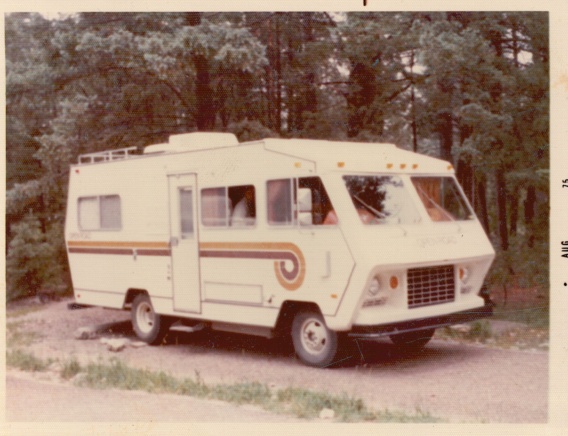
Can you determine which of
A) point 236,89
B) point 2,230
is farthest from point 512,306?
point 2,230

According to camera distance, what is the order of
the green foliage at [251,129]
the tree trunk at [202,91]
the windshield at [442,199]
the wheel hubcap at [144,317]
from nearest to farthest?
the windshield at [442,199] < the wheel hubcap at [144,317] < the tree trunk at [202,91] < the green foliage at [251,129]

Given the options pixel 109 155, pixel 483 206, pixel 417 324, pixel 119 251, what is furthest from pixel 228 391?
pixel 483 206

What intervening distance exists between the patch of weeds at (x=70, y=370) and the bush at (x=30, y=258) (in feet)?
17.6

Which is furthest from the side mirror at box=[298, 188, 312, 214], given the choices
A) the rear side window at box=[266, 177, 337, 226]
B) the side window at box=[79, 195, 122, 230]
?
the side window at box=[79, 195, 122, 230]

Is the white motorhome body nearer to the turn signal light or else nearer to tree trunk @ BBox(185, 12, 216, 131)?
the turn signal light

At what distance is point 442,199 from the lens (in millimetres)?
9562

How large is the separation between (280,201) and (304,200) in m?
0.37

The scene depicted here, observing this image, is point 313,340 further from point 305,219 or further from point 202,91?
point 202,91

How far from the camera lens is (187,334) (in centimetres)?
1156

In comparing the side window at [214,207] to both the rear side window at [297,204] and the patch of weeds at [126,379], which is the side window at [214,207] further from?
the patch of weeds at [126,379]

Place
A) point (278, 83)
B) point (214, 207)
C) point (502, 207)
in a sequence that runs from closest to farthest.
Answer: point (214, 207) → point (502, 207) → point (278, 83)

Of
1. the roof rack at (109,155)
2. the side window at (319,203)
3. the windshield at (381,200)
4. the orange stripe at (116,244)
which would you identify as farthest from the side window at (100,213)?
the windshield at (381,200)

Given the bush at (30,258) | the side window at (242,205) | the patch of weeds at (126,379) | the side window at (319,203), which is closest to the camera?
the patch of weeds at (126,379)

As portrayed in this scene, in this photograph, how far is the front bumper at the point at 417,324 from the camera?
846cm
